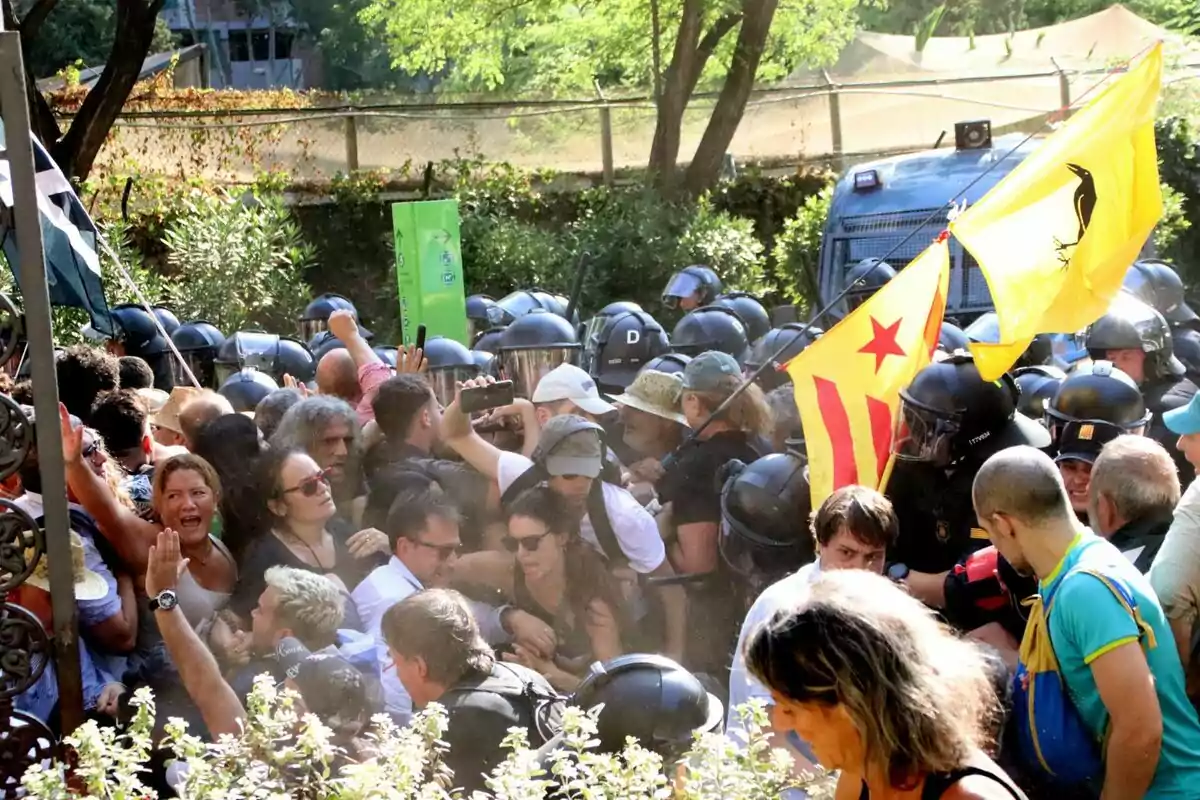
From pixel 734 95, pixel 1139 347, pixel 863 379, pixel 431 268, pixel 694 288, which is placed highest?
pixel 734 95

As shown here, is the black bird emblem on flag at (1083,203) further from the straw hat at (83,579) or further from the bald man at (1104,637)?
the straw hat at (83,579)

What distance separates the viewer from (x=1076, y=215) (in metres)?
5.12

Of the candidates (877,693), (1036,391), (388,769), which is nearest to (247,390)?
(1036,391)

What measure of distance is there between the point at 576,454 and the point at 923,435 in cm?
130

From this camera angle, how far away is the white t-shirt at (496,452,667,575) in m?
5.73

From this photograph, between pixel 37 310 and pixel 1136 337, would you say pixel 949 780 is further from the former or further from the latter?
pixel 1136 337

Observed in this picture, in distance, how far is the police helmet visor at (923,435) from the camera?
5.46m

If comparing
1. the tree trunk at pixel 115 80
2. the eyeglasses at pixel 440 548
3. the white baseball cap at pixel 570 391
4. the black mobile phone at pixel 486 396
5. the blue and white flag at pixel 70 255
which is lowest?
the eyeglasses at pixel 440 548

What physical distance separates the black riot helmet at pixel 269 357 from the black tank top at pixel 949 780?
7.12 meters

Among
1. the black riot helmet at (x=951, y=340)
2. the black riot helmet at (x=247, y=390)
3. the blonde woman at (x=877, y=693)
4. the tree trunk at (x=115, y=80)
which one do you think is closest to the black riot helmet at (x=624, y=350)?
the black riot helmet at (x=951, y=340)

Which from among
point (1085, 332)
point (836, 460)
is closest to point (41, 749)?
point (836, 460)

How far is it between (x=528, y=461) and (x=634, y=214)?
13123mm

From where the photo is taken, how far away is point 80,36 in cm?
3922

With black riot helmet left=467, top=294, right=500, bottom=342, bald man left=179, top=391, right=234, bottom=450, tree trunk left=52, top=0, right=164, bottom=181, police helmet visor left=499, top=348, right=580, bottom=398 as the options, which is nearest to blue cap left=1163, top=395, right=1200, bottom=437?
bald man left=179, top=391, right=234, bottom=450
